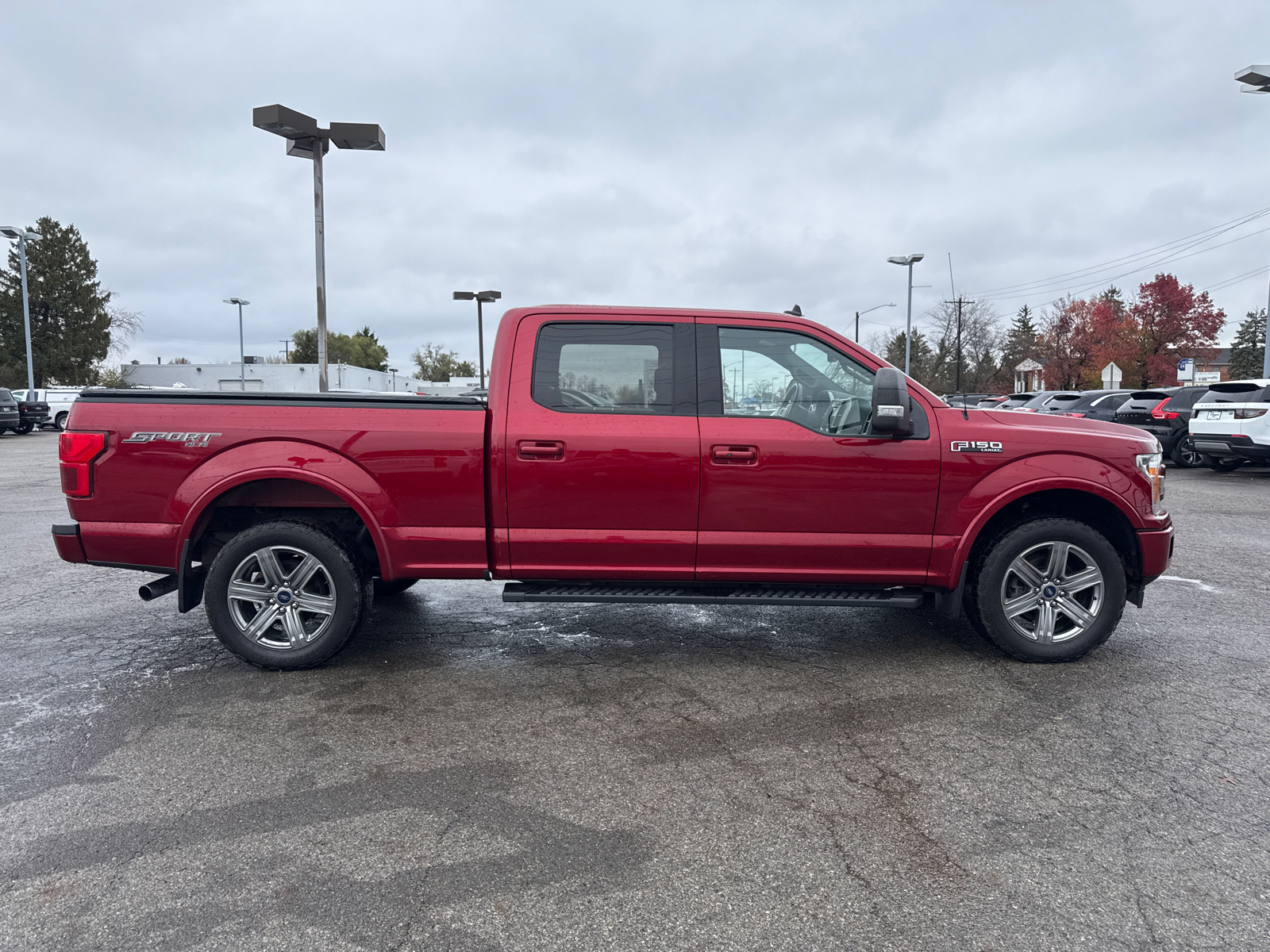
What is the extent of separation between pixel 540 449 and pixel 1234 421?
1430cm

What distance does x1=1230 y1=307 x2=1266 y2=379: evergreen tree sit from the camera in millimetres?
62062

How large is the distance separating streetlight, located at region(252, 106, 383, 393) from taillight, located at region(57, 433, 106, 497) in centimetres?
858

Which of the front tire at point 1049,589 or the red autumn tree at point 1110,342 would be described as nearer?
the front tire at point 1049,589

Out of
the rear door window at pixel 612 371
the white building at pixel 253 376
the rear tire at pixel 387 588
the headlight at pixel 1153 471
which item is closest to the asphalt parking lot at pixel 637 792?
the rear tire at pixel 387 588

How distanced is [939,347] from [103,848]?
67686mm

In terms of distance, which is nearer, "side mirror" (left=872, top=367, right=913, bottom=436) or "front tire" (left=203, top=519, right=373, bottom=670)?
"side mirror" (left=872, top=367, right=913, bottom=436)

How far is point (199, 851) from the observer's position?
8.99 ft

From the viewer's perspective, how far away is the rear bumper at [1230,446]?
1359cm

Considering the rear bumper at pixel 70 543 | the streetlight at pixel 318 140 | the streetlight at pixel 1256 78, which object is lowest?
the rear bumper at pixel 70 543

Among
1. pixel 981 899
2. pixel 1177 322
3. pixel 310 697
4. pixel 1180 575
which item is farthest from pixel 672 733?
pixel 1177 322

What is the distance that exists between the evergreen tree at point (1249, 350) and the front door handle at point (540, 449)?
59707 mm

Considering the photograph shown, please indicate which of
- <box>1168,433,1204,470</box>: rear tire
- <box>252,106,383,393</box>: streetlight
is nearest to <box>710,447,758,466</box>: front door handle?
<box>252,106,383,393</box>: streetlight

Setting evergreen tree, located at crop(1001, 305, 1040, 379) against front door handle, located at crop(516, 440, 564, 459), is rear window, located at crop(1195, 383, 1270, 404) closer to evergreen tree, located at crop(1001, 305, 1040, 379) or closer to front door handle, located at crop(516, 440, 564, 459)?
front door handle, located at crop(516, 440, 564, 459)

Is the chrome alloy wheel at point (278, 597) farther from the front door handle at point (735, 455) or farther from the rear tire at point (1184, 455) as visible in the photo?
the rear tire at point (1184, 455)
